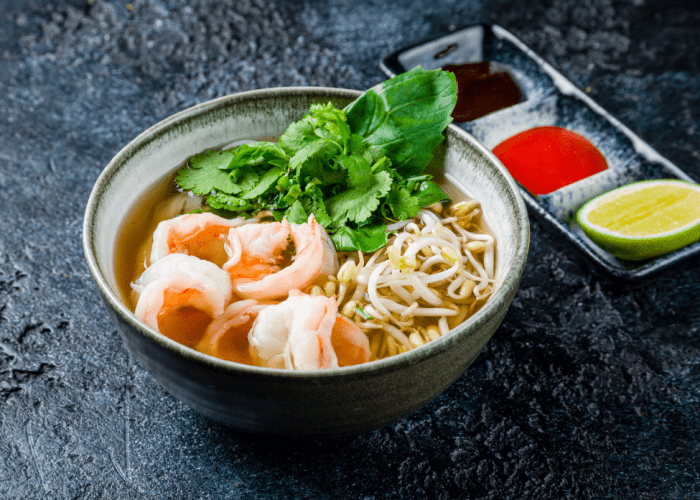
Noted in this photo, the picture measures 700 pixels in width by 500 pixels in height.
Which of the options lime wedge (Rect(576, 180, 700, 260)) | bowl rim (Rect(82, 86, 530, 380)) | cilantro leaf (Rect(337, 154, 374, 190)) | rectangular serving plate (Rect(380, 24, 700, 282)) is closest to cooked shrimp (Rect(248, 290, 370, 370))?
bowl rim (Rect(82, 86, 530, 380))

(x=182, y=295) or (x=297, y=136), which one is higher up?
(x=297, y=136)

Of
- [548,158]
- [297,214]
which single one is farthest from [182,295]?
[548,158]

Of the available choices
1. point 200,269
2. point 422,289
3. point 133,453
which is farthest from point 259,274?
point 133,453

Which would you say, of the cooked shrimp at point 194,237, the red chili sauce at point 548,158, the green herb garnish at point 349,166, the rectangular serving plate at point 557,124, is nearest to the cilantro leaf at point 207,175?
the green herb garnish at point 349,166

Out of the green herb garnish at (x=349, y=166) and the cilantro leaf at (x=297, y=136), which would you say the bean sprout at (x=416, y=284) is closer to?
the green herb garnish at (x=349, y=166)

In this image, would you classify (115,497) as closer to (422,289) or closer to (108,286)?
(108,286)

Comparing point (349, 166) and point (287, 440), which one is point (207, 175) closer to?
point (349, 166)

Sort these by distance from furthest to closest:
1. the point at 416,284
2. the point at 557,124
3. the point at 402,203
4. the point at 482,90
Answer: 1. the point at 482,90
2. the point at 557,124
3. the point at 402,203
4. the point at 416,284
